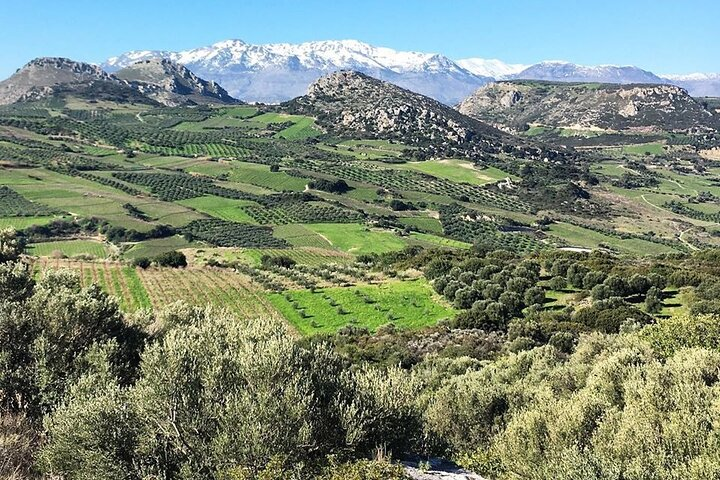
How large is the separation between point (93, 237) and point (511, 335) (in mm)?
114657

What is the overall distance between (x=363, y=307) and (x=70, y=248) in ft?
261

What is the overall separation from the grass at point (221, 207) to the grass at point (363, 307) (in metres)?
85.6

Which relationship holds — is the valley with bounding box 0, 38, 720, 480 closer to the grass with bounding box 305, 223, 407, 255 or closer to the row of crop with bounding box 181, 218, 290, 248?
the grass with bounding box 305, 223, 407, 255

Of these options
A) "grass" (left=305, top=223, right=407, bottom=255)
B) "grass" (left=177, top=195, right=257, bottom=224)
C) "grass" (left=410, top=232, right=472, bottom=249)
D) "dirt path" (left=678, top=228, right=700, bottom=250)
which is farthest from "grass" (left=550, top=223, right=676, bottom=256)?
"grass" (left=177, top=195, right=257, bottom=224)

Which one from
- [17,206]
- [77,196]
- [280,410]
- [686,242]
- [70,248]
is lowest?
[686,242]

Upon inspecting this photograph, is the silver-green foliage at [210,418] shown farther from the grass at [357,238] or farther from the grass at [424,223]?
the grass at [424,223]

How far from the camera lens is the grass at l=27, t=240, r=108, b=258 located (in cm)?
10956

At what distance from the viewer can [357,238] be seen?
136 m

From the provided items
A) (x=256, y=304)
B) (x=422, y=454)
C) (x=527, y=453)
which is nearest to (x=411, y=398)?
(x=422, y=454)

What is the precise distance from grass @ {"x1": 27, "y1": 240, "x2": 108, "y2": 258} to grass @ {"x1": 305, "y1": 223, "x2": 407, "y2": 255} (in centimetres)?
5336

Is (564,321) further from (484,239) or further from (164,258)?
(484,239)

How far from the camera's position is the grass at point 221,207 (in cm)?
15994

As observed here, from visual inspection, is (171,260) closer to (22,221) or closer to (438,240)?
(22,221)

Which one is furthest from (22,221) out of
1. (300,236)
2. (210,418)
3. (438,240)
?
(210,418)
